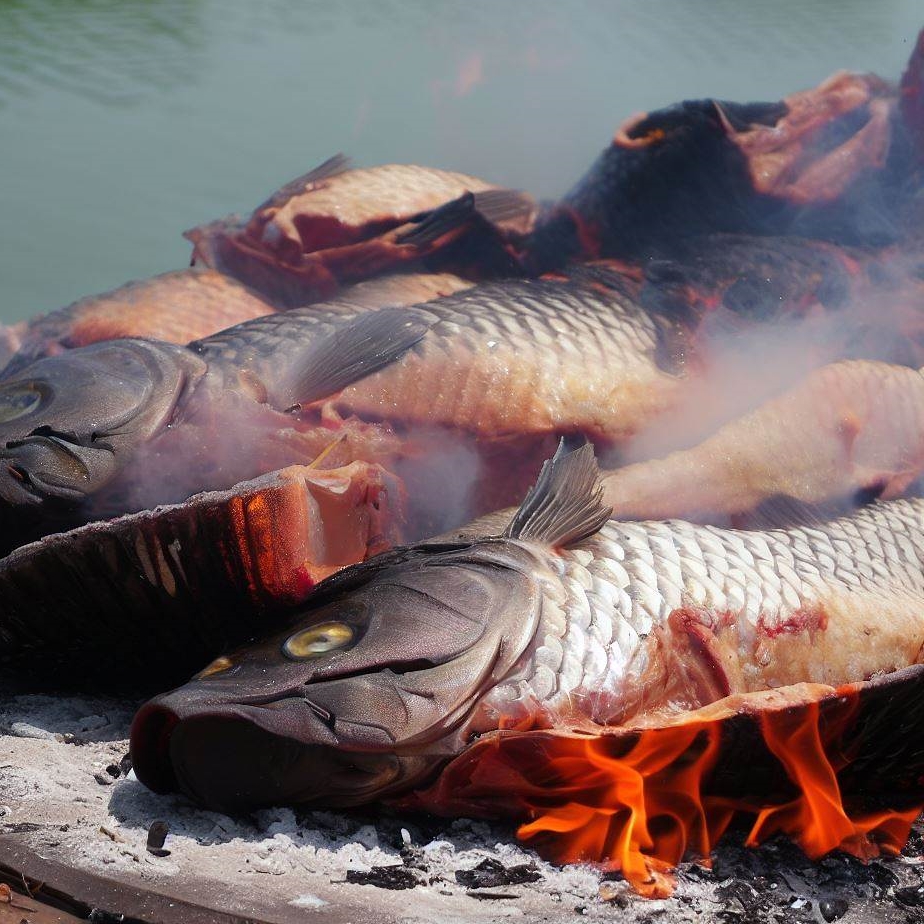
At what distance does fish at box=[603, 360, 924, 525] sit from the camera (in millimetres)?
3719

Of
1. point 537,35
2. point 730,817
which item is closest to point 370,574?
point 730,817

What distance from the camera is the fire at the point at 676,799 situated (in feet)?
7.67

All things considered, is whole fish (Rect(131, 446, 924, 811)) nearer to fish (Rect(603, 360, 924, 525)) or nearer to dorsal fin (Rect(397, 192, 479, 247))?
fish (Rect(603, 360, 924, 525))

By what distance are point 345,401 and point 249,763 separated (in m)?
1.65

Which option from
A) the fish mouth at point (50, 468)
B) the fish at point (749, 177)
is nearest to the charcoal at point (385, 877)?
the fish mouth at point (50, 468)

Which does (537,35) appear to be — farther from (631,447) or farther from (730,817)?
(730,817)

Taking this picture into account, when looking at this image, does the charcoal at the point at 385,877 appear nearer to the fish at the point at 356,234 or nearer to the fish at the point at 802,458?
the fish at the point at 802,458

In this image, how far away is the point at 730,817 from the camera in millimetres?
2439

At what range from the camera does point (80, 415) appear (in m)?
3.40

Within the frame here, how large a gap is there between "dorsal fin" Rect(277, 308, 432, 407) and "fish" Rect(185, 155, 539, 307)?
114 cm

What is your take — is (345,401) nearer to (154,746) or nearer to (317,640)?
(317,640)

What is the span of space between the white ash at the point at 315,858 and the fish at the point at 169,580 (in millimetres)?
353

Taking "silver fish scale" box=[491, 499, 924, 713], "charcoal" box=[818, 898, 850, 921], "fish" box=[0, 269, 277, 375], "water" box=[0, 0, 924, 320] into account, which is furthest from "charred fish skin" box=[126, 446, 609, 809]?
"water" box=[0, 0, 924, 320]

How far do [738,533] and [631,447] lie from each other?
735 mm
